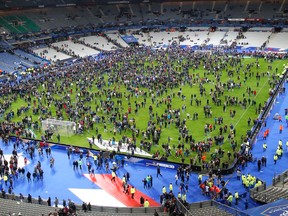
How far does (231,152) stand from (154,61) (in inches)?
1380

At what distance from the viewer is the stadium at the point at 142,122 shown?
23.6m

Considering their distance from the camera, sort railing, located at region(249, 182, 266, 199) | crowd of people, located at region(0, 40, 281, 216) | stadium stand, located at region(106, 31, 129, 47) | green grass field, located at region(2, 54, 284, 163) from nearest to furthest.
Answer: railing, located at region(249, 182, 266, 199)
crowd of people, located at region(0, 40, 281, 216)
green grass field, located at region(2, 54, 284, 163)
stadium stand, located at region(106, 31, 129, 47)

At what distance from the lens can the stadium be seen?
2361cm

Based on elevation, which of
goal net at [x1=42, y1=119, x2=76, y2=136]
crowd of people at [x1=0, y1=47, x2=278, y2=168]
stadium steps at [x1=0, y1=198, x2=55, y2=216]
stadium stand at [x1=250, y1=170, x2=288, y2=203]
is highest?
crowd of people at [x1=0, y1=47, x2=278, y2=168]

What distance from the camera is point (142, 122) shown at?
122ft

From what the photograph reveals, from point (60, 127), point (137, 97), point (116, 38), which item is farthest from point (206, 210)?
point (116, 38)

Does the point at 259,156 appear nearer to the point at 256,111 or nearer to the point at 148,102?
the point at 256,111

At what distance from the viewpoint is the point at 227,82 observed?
46906 mm

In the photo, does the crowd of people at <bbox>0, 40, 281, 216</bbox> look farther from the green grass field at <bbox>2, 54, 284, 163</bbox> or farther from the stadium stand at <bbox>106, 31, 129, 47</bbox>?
the stadium stand at <bbox>106, 31, 129, 47</bbox>

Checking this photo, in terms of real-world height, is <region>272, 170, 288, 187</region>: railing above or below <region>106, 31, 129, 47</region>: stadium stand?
below

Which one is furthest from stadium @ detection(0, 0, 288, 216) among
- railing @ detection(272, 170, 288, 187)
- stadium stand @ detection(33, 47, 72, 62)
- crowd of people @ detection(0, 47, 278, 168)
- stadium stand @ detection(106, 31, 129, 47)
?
stadium stand @ detection(106, 31, 129, 47)

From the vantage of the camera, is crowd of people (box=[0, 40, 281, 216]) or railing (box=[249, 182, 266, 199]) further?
crowd of people (box=[0, 40, 281, 216])

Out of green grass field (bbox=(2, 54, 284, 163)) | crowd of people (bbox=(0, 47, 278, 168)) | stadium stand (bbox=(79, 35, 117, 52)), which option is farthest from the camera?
stadium stand (bbox=(79, 35, 117, 52))

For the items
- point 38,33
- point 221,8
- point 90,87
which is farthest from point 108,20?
point 90,87
